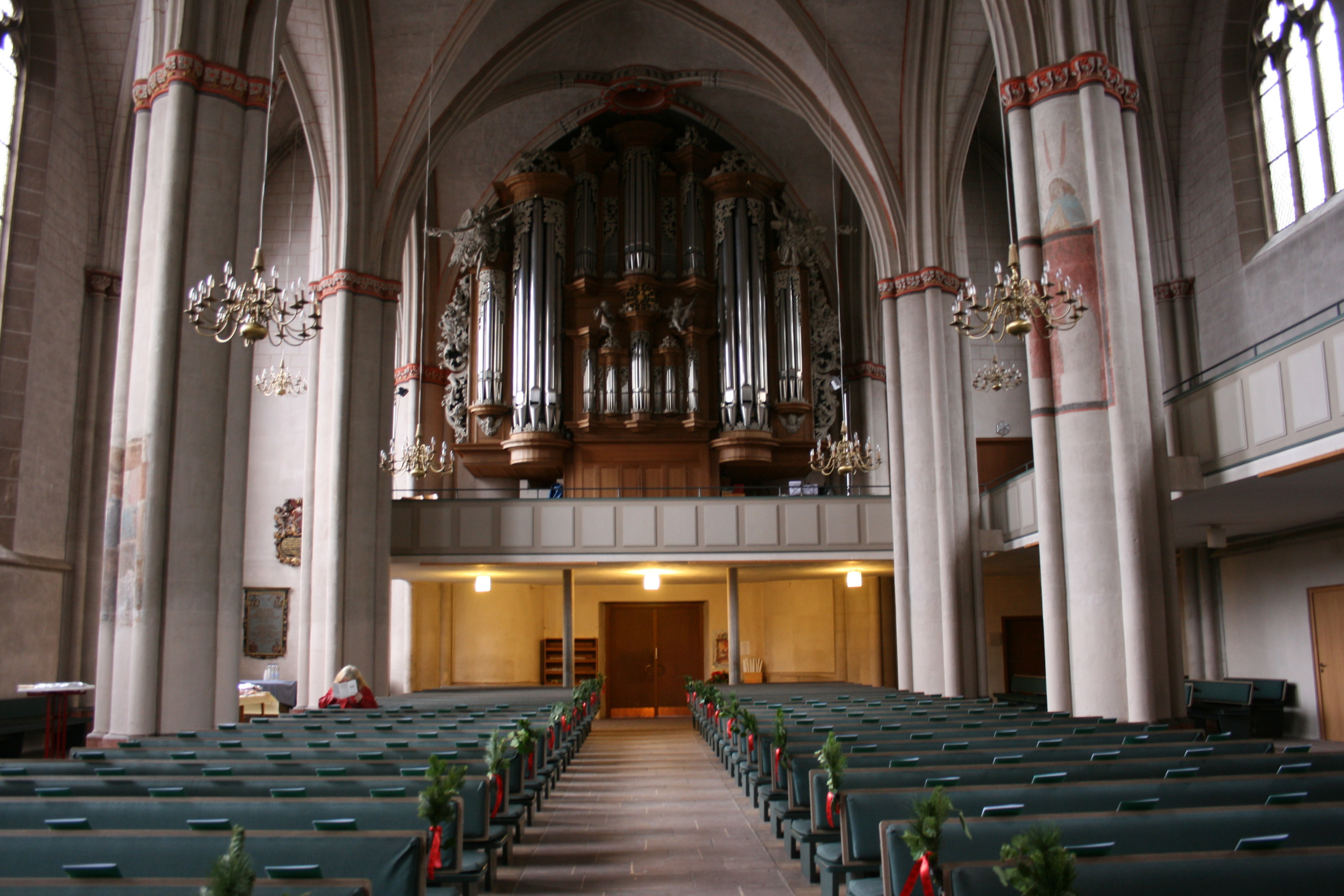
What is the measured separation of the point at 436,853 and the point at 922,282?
48.4 feet

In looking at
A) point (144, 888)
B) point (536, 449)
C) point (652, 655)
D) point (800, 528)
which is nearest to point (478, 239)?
point (536, 449)

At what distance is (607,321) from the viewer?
21984mm

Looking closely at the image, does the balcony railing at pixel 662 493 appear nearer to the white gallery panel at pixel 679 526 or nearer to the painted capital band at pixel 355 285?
the white gallery panel at pixel 679 526

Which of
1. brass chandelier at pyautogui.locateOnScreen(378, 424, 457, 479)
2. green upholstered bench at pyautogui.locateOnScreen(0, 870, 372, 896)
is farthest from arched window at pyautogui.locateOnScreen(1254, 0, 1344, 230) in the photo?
green upholstered bench at pyautogui.locateOnScreen(0, 870, 372, 896)

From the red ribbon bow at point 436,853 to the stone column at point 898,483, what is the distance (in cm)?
1379

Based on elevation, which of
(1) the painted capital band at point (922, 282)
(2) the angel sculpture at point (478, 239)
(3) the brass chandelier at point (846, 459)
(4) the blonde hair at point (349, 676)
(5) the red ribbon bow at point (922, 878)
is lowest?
(5) the red ribbon bow at point (922, 878)

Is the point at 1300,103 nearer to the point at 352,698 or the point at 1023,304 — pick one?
the point at 1023,304

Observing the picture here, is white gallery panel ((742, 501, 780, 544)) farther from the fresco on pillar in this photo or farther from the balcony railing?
the fresco on pillar

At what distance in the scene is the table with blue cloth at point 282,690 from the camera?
18.4m

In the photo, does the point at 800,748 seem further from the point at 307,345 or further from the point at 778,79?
the point at 307,345

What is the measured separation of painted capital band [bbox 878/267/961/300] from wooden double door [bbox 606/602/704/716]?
1028cm

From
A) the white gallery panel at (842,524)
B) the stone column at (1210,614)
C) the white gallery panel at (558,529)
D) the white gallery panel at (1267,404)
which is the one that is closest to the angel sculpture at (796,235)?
the white gallery panel at (842,524)

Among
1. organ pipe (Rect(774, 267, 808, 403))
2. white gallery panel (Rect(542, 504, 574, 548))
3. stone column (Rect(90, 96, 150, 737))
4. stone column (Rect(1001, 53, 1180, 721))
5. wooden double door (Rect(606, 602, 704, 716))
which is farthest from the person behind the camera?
wooden double door (Rect(606, 602, 704, 716))

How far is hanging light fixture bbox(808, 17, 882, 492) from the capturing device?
16.0m
